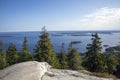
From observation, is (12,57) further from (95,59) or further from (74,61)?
(95,59)

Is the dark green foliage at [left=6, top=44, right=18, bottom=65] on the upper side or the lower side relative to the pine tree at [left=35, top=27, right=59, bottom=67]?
lower

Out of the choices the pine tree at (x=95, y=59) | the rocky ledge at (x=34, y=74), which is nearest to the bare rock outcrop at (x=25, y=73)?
the rocky ledge at (x=34, y=74)

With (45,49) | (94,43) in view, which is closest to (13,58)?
(45,49)

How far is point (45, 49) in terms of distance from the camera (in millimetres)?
31391

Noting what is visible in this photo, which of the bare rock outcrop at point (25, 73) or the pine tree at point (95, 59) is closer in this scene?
the bare rock outcrop at point (25, 73)

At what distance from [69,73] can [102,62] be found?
2406 centimetres

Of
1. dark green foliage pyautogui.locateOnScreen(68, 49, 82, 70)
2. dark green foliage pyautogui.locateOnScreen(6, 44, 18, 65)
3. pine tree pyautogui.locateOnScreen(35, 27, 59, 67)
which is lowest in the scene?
dark green foliage pyautogui.locateOnScreen(68, 49, 82, 70)

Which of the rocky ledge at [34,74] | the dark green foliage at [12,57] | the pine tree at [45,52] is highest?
the rocky ledge at [34,74]

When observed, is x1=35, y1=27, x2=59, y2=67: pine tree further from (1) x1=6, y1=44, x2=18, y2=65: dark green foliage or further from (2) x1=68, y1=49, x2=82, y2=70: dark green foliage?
(2) x1=68, y1=49, x2=82, y2=70: dark green foliage

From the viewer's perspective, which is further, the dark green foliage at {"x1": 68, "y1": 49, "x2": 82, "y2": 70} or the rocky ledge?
the dark green foliage at {"x1": 68, "y1": 49, "x2": 82, "y2": 70}

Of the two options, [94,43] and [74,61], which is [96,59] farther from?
[74,61]

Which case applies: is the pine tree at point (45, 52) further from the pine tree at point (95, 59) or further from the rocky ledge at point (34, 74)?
the rocky ledge at point (34, 74)

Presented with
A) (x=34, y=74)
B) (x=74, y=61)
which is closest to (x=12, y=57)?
(x=74, y=61)

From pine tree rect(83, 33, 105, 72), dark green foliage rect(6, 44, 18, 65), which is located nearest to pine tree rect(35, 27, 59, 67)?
pine tree rect(83, 33, 105, 72)
